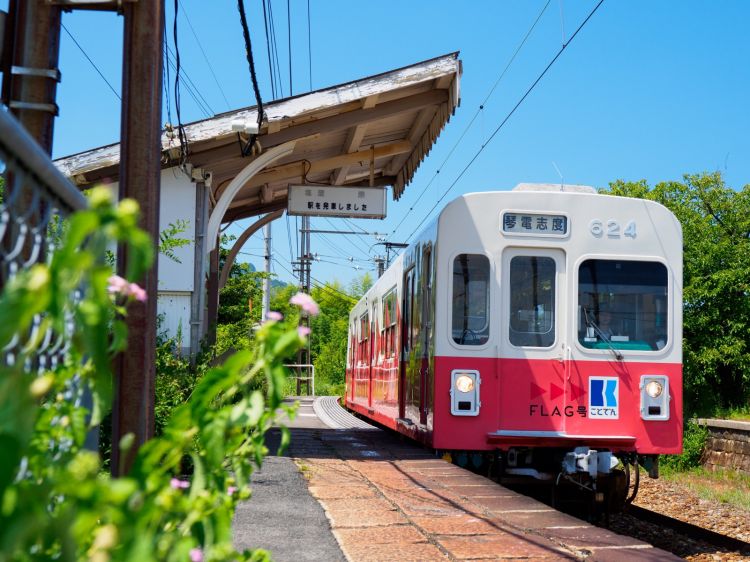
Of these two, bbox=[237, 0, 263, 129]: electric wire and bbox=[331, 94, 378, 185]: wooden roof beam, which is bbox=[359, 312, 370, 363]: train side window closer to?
bbox=[331, 94, 378, 185]: wooden roof beam

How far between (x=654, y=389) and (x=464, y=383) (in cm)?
161

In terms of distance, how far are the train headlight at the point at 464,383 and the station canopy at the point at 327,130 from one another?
3.47 metres

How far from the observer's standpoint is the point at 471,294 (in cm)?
796

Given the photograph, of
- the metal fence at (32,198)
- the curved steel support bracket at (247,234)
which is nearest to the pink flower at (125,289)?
the metal fence at (32,198)

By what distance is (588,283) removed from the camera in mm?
7910

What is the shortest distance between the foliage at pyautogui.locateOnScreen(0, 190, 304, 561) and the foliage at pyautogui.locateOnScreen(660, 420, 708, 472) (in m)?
14.7

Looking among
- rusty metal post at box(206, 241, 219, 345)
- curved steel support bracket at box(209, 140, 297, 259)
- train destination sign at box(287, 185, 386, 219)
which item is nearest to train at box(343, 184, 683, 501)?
curved steel support bracket at box(209, 140, 297, 259)

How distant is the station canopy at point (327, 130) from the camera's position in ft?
30.5

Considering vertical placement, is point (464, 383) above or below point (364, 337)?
below

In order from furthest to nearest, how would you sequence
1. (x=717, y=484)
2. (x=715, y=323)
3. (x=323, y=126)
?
1. (x=715, y=323)
2. (x=717, y=484)
3. (x=323, y=126)

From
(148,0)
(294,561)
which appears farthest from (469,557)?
(148,0)

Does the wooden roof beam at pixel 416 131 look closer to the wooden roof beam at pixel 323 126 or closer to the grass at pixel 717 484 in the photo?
the wooden roof beam at pixel 323 126

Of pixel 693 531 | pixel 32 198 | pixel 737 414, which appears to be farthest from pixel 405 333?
pixel 737 414

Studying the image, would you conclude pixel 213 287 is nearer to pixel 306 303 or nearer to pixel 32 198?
pixel 32 198
